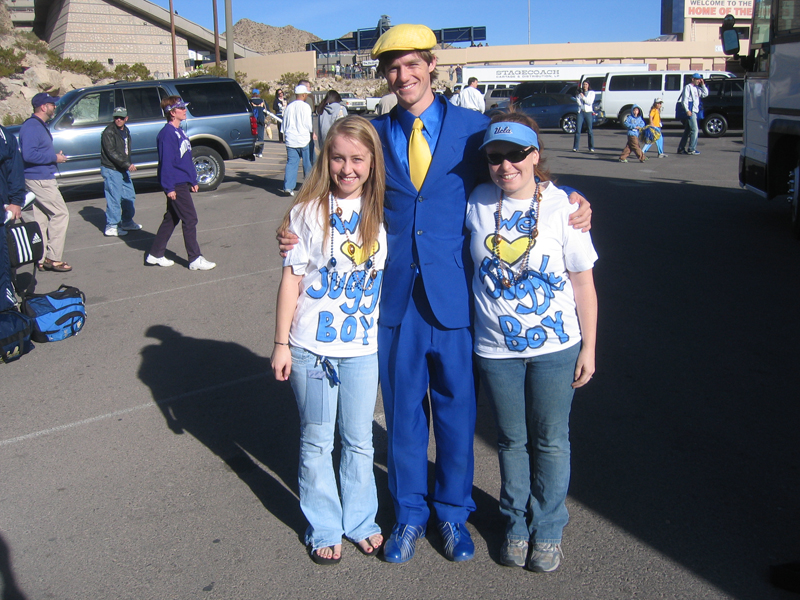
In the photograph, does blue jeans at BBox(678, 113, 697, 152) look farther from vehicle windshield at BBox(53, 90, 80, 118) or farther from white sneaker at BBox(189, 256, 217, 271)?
vehicle windshield at BBox(53, 90, 80, 118)

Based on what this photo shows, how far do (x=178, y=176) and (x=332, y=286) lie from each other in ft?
17.4

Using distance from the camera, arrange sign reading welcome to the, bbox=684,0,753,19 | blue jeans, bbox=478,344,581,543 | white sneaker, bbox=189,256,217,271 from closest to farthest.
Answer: blue jeans, bbox=478,344,581,543 < white sneaker, bbox=189,256,217,271 < sign reading welcome to the, bbox=684,0,753,19

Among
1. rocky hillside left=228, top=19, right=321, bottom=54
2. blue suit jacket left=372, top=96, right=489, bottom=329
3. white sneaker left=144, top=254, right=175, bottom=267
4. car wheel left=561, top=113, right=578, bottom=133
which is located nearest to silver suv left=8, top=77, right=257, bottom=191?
white sneaker left=144, top=254, right=175, bottom=267

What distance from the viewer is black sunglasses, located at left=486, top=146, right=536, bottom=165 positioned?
8.09 ft

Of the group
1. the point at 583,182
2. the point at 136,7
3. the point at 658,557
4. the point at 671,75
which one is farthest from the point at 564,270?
the point at 136,7

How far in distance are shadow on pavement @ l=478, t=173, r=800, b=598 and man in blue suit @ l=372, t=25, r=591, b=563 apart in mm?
877

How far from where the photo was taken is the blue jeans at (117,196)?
31.0 ft

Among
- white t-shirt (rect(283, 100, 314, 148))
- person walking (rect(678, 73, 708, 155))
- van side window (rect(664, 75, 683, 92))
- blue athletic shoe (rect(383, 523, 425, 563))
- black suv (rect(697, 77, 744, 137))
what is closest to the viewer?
blue athletic shoe (rect(383, 523, 425, 563))

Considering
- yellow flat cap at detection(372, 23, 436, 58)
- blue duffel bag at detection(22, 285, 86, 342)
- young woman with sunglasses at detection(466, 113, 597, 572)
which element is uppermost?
yellow flat cap at detection(372, 23, 436, 58)

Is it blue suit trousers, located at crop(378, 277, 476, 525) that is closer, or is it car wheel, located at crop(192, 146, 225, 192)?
blue suit trousers, located at crop(378, 277, 476, 525)

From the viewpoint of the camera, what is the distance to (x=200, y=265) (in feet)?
25.1

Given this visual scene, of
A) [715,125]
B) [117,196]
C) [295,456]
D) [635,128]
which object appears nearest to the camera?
[295,456]

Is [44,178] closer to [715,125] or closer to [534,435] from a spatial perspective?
[534,435]

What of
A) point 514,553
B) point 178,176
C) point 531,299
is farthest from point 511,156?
point 178,176
